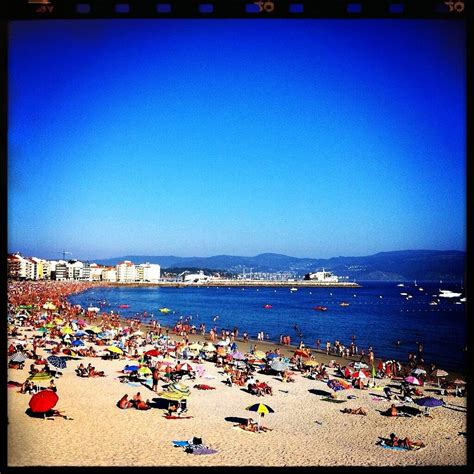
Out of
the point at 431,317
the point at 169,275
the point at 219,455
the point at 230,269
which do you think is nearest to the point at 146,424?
the point at 219,455

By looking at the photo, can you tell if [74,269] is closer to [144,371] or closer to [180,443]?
[144,371]

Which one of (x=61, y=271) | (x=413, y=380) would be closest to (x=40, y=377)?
(x=413, y=380)

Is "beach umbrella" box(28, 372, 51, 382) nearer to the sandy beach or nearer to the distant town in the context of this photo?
the sandy beach

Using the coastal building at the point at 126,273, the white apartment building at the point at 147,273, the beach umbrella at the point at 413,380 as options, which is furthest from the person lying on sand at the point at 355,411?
the white apartment building at the point at 147,273

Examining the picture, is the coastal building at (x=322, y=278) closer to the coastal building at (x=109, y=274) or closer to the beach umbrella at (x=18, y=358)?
the coastal building at (x=109, y=274)

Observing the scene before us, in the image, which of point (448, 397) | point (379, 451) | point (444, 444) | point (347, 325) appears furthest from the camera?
point (347, 325)

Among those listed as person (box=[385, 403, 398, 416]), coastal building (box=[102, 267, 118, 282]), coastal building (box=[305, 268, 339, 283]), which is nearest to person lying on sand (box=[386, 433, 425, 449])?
person (box=[385, 403, 398, 416])
